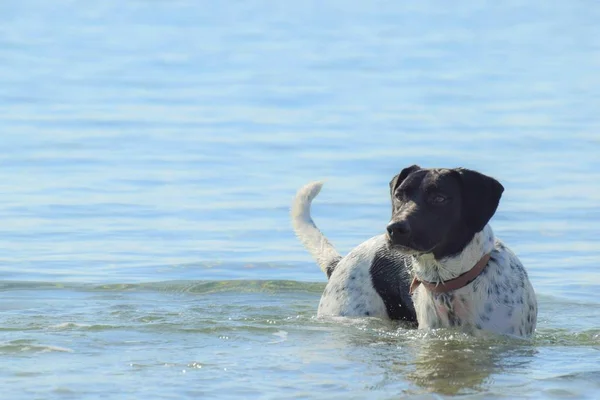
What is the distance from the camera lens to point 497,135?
1836cm

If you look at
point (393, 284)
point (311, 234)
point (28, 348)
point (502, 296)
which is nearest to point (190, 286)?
point (311, 234)

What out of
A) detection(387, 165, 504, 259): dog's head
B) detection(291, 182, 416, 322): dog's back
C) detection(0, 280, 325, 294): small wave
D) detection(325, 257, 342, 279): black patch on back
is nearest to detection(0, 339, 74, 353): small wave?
detection(291, 182, 416, 322): dog's back

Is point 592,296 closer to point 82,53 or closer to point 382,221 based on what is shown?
point 382,221

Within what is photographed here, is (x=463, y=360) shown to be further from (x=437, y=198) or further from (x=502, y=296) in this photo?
(x=437, y=198)

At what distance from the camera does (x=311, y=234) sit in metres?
9.78

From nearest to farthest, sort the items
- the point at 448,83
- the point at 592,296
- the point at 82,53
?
the point at 592,296 → the point at 448,83 → the point at 82,53

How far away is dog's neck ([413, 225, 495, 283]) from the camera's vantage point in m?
8.06

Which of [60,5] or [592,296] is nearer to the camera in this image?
[592,296]

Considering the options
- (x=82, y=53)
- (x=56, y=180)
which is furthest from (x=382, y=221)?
(x=82, y=53)

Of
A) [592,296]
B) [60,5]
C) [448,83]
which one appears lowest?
[592,296]

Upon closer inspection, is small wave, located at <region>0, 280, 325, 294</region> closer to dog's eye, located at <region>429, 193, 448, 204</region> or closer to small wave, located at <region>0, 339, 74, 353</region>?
small wave, located at <region>0, 339, 74, 353</region>

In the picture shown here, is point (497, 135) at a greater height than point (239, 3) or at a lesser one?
lesser

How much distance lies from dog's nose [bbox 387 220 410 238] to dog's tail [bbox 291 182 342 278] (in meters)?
1.63

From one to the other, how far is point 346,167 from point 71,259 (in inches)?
189
